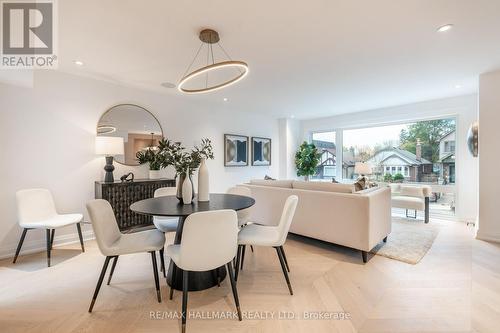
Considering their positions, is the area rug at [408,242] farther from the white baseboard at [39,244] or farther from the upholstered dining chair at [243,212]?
the white baseboard at [39,244]

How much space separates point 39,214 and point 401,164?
6559 mm

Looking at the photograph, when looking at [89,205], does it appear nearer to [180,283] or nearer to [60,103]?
[180,283]

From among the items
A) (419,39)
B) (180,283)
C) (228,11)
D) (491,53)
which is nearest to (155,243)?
(180,283)

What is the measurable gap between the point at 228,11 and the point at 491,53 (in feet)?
10.2

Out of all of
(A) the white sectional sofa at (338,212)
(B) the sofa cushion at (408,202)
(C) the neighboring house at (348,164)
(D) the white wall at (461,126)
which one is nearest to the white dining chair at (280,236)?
(A) the white sectional sofa at (338,212)

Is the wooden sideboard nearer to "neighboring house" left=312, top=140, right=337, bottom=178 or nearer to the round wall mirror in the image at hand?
the round wall mirror

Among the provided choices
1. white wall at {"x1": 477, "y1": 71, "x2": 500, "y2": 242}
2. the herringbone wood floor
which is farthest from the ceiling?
the herringbone wood floor

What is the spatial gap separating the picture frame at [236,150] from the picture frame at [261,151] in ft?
0.77

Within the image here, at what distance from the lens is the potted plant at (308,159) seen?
20.5ft

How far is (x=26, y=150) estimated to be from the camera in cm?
290

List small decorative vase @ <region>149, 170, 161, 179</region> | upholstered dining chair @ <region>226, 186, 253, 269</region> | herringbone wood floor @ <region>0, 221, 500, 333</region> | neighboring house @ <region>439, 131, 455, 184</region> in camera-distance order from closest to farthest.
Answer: herringbone wood floor @ <region>0, 221, 500, 333</region> → upholstered dining chair @ <region>226, 186, 253, 269</region> → small decorative vase @ <region>149, 170, 161, 179</region> → neighboring house @ <region>439, 131, 455, 184</region>

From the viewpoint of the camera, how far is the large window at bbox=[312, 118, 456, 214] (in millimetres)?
4656

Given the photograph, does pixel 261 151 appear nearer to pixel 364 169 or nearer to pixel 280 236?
pixel 364 169

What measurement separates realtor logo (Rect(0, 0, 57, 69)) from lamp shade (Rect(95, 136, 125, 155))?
106cm
